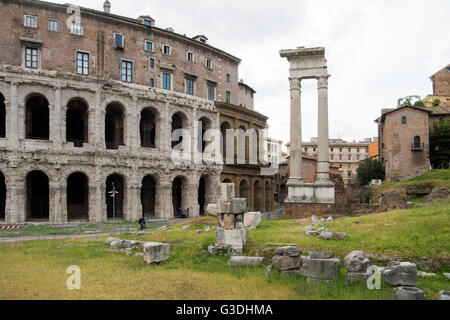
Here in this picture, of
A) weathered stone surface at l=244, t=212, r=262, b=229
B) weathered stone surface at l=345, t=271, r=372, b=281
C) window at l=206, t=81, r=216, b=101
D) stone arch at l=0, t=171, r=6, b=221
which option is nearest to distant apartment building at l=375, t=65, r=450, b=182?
window at l=206, t=81, r=216, b=101

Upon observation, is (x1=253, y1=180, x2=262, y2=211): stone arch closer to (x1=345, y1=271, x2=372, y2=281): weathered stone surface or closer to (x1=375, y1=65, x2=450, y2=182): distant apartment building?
(x1=375, y1=65, x2=450, y2=182): distant apartment building

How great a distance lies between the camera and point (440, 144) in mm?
43125

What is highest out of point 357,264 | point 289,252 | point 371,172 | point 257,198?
point 371,172

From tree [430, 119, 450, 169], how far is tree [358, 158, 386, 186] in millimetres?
5651

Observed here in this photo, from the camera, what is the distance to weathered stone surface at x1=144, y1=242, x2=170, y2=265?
1189 cm

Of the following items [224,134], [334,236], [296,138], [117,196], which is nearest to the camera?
[334,236]

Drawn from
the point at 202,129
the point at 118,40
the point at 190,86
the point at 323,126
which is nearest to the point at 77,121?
the point at 118,40

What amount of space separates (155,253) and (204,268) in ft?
5.72

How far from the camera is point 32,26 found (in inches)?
1153

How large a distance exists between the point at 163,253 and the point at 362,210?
663 inches

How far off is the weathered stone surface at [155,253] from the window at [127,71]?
23.5m

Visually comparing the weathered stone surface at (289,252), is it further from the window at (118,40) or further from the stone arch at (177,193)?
the window at (118,40)

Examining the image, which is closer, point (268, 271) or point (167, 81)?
point (268, 271)

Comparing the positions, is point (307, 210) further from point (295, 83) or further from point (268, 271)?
point (268, 271)
